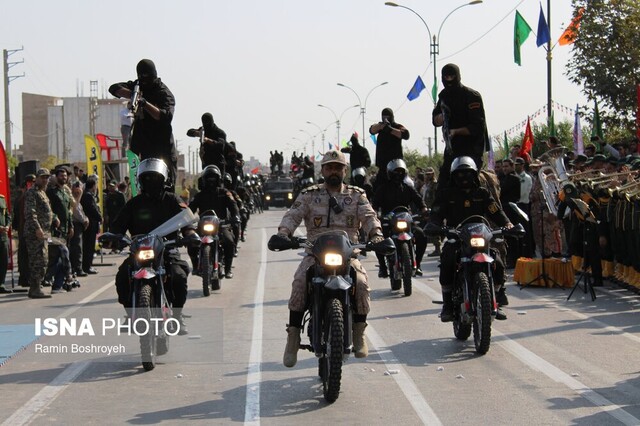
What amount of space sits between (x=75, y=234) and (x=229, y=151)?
3.64 meters

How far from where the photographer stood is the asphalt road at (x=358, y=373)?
343 inches

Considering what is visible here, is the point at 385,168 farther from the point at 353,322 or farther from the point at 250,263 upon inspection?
the point at 353,322

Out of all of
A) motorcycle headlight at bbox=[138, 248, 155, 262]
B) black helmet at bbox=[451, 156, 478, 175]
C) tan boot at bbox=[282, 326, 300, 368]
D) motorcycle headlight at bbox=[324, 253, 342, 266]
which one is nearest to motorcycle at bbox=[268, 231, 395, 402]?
motorcycle headlight at bbox=[324, 253, 342, 266]

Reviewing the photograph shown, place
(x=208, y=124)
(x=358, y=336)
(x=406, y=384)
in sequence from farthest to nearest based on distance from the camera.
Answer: (x=208, y=124) → (x=406, y=384) → (x=358, y=336)

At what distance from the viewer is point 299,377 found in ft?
33.6

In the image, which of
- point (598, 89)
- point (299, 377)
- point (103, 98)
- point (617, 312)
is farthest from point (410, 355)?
point (103, 98)

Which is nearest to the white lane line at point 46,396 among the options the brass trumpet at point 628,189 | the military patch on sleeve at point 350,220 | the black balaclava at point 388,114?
the military patch on sleeve at point 350,220

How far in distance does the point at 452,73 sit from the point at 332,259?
19.6 feet

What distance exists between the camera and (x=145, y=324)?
34.6 ft

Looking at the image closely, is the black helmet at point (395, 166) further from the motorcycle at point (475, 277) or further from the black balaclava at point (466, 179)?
the motorcycle at point (475, 277)

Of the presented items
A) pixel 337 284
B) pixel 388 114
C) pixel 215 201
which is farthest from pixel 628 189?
pixel 337 284

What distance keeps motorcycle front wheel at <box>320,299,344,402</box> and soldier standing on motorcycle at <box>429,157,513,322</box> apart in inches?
130

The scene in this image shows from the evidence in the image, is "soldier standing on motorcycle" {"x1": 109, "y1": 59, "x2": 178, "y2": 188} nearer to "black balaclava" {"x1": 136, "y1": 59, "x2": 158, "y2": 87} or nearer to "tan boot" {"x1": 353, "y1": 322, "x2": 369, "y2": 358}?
"black balaclava" {"x1": 136, "y1": 59, "x2": 158, "y2": 87}

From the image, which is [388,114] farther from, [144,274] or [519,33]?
[519,33]
